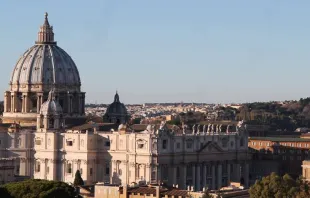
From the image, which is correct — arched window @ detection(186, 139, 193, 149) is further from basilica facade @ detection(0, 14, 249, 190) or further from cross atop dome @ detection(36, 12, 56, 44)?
cross atop dome @ detection(36, 12, 56, 44)

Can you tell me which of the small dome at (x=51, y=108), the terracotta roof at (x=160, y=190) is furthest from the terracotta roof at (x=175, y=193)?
the small dome at (x=51, y=108)

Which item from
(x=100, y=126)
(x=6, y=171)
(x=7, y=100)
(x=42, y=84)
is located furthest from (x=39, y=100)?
(x=6, y=171)

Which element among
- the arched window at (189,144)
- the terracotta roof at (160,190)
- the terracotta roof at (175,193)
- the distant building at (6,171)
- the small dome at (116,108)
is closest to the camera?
the terracotta roof at (175,193)

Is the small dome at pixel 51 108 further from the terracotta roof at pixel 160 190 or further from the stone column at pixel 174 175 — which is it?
the terracotta roof at pixel 160 190

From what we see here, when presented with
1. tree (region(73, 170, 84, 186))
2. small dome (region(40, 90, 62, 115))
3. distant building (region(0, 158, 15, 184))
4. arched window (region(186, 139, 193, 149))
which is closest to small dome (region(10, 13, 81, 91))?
small dome (region(40, 90, 62, 115))

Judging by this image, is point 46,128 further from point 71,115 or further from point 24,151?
point 71,115

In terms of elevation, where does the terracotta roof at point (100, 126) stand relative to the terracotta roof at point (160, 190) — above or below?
above
